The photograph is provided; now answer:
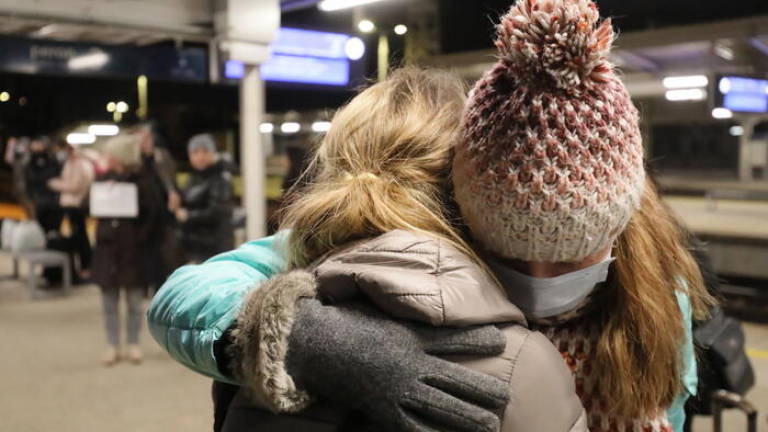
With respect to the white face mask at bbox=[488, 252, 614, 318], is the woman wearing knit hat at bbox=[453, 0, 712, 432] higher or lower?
higher

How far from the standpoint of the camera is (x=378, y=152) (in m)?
1.13

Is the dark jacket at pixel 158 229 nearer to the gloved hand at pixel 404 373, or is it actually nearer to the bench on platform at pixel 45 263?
the bench on platform at pixel 45 263

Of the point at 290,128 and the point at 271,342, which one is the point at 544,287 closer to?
the point at 271,342

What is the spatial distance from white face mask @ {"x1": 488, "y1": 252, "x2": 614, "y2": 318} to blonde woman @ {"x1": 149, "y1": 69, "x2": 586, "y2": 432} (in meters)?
0.06

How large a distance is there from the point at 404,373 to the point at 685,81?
17.0m

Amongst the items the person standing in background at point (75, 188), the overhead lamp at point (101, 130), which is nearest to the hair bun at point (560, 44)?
the person standing in background at point (75, 188)

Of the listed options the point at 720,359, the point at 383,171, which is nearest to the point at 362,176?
the point at 383,171

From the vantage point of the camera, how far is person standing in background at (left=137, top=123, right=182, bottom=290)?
19.4 ft

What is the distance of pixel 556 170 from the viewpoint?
89cm

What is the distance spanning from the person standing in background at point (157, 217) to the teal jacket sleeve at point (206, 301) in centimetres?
472

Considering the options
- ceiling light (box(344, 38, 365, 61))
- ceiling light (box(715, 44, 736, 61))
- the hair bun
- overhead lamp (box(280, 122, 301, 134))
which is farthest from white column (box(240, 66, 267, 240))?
overhead lamp (box(280, 122, 301, 134))

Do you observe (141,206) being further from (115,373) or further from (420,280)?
(420,280)

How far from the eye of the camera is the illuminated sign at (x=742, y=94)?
32.6ft

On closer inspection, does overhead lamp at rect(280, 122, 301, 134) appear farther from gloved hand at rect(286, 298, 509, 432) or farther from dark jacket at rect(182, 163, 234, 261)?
gloved hand at rect(286, 298, 509, 432)
